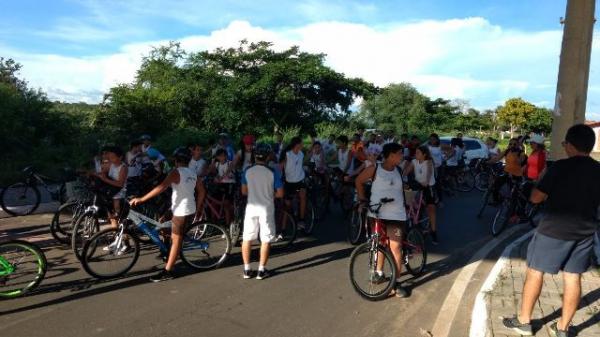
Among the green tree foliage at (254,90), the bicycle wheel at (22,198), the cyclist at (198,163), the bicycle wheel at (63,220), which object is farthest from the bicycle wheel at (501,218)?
the green tree foliage at (254,90)

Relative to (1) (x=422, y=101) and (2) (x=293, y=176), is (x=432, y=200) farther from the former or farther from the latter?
(1) (x=422, y=101)

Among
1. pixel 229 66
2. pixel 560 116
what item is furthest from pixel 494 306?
pixel 229 66

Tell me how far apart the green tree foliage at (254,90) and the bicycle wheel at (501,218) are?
1780cm

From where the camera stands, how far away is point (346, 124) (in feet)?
104

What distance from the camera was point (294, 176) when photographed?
871 centimetres

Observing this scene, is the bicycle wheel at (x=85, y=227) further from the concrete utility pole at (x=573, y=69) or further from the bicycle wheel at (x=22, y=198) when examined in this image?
the concrete utility pole at (x=573, y=69)

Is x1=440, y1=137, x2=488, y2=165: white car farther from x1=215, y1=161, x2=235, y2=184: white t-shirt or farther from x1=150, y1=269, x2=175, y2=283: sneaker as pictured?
x1=150, y1=269, x2=175, y2=283: sneaker

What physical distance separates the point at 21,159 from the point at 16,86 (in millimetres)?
6018

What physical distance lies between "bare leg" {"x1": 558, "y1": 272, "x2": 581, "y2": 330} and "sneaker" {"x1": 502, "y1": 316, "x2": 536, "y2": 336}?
302 millimetres

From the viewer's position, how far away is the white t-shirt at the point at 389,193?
5434mm

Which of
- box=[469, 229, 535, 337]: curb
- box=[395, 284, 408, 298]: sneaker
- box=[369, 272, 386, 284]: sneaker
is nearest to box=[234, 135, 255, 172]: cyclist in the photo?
box=[369, 272, 386, 284]: sneaker

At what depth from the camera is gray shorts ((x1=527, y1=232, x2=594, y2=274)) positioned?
4.07 meters

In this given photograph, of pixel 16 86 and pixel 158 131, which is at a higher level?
pixel 16 86

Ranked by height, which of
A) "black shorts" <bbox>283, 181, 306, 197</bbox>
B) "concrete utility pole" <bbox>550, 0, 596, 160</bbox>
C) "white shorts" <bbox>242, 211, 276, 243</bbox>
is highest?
"concrete utility pole" <bbox>550, 0, 596, 160</bbox>
